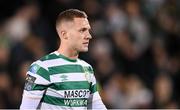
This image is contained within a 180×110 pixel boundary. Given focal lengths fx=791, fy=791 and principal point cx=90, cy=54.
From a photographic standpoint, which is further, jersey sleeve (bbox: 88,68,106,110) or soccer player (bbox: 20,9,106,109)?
jersey sleeve (bbox: 88,68,106,110)

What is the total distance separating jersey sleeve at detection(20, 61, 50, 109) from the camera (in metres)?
6.33

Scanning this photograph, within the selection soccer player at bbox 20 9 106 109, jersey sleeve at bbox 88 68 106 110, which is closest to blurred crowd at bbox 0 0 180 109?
jersey sleeve at bbox 88 68 106 110

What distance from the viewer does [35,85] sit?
6.33 m

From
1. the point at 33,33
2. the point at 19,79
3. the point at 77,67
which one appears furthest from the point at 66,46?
the point at 33,33

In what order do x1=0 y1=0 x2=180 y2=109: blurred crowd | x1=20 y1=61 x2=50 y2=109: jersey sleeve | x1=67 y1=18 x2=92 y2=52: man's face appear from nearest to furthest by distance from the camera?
1. x1=20 y1=61 x2=50 y2=109: jersey sleeve
2. x1=67 y1=18 x2=92 y2=52: man's face
3. x1=0 y1=0 x2=180 y2=109: blurred crowd

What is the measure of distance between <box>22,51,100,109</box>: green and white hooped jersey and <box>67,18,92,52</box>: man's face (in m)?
0.13

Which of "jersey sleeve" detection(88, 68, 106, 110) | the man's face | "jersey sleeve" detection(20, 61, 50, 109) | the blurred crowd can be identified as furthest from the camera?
the blurred crowd

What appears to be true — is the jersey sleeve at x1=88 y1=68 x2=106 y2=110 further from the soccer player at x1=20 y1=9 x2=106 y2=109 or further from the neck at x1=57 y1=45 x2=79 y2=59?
the neck at x1=57 y1=45 x2=79 y2=59

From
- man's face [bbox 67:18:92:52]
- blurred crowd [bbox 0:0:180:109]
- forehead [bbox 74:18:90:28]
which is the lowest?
blurred crowd [bbox 0:0:180:109]

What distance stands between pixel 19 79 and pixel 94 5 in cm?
253

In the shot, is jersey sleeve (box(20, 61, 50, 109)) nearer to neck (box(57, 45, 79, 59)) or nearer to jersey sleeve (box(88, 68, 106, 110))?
neck (box(57, 45, 79, 59))

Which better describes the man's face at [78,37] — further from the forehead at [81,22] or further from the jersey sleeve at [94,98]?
the jersey sleeve at [94,98]

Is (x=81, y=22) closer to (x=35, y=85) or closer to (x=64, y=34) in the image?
(x=64, y=34)

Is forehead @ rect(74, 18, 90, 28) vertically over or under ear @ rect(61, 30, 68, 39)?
over
